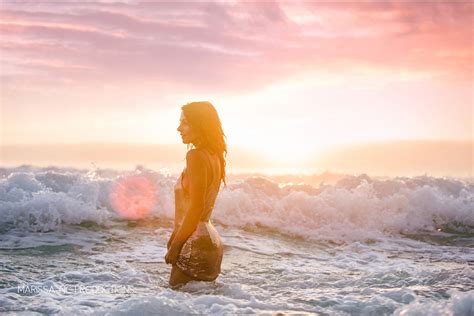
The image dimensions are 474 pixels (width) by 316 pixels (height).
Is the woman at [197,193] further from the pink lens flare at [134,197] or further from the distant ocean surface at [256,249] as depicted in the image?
the pink lens flare at [134,197]

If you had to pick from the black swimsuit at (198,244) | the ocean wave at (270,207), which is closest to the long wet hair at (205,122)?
the black swimsuit at (198,244)

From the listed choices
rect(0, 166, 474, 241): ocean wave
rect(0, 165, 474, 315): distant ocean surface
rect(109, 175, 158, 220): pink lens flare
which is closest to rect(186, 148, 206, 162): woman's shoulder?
rect(0, 165, 474, 315): distant ocean surface

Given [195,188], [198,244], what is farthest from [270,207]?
[195,188]

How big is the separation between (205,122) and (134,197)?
13.1 metres

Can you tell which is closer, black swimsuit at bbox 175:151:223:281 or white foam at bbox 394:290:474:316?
white foam at bbox 394:290:474:316

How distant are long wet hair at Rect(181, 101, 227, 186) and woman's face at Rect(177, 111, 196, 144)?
0.15ft

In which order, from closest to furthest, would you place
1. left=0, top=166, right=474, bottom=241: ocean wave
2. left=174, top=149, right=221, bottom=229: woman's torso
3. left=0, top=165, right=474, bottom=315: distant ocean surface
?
left=174, top=149, right=221, bottom=229: woman's torso
left=0, top=165, right=474, bottom=315: distant ocean surface
left=0, top=166, right=474, bottom=241: ocean wave

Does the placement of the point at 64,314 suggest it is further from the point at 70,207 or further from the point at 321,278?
the point at 70,207

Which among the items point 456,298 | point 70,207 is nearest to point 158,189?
point 70,207

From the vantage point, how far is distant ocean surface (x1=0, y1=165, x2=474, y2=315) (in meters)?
6.43

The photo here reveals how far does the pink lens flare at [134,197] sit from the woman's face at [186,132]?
10.7 m

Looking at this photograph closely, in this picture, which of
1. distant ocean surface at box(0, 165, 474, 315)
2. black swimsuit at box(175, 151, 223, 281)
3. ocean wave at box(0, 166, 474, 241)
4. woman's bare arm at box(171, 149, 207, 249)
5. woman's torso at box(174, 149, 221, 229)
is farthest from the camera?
ocean wave at box(0, 166, 474, 241)

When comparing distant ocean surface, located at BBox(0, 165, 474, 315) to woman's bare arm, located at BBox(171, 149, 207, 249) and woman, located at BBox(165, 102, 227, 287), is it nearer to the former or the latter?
woman, located at BBox(165, 102, 227, 287)

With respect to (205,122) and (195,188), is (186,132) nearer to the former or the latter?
(205,122)
